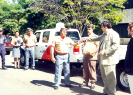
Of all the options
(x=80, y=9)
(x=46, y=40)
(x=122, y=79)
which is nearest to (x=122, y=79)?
(x=122, y=79)

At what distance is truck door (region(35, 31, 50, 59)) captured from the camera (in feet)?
27.5

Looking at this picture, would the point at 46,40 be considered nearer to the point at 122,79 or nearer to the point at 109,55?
the point at 122,79

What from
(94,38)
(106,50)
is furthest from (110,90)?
(94,38)

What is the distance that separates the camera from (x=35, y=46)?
29.7ft

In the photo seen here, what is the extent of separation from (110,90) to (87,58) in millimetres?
1315

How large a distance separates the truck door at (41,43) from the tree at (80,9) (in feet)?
25.4

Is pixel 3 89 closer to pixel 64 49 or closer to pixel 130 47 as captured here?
pixel 64 49

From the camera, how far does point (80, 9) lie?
17.5 metres

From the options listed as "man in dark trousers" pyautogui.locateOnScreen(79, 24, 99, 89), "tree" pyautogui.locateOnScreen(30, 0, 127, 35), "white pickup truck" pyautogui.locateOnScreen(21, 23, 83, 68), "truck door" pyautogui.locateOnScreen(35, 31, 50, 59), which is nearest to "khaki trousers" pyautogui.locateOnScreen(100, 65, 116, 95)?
"man in dark trousers" pyautogui.locateOnScreen(79, 24, 99, 89)

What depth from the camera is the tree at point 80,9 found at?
16.4m

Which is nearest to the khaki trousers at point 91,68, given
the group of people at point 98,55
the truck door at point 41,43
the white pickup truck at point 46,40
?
the group of people at point 98,55

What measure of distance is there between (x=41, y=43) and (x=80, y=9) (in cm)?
976

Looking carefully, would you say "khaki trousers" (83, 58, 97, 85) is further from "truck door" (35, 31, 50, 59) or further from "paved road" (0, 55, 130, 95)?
"truck door" (35, 31, 50, 59)

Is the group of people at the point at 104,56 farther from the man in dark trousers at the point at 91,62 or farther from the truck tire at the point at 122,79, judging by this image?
the truck tire at the point at 122,79
